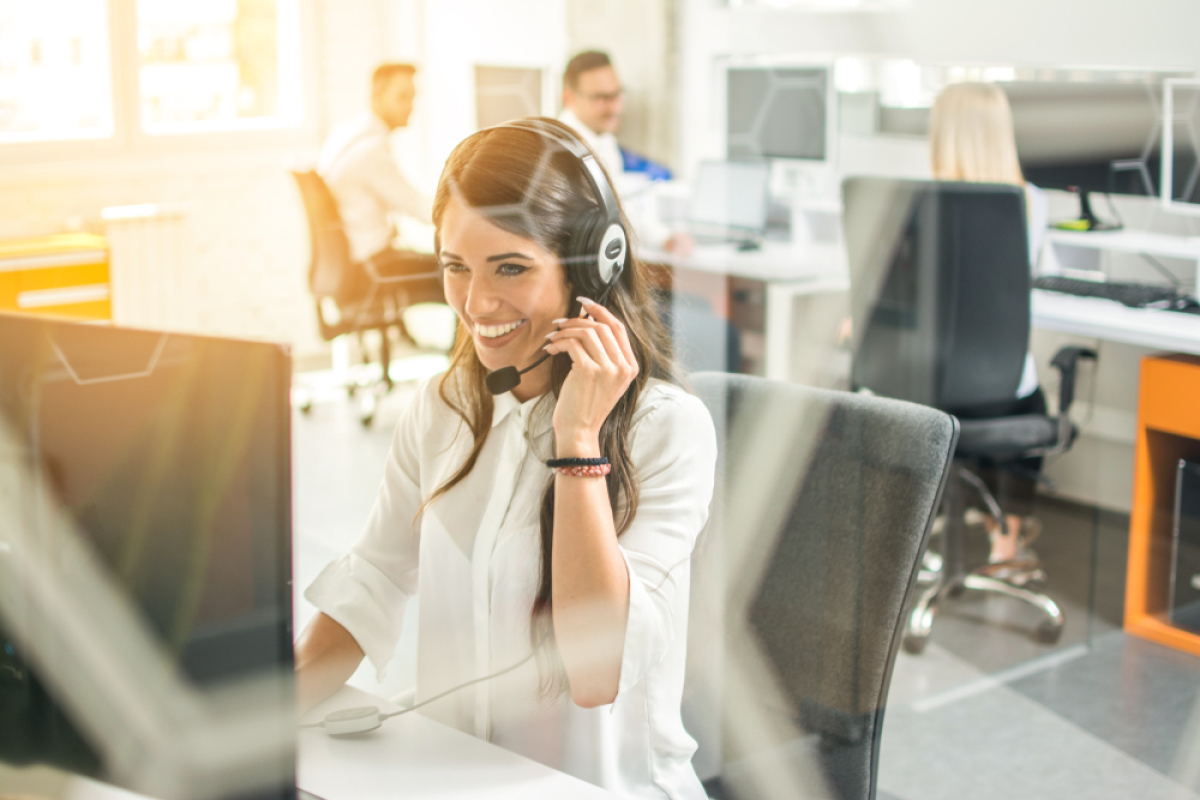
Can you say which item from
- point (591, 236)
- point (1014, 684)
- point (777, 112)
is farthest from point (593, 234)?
point (777, 112)

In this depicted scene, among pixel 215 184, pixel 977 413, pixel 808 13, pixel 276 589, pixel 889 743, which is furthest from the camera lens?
pixel 808 13

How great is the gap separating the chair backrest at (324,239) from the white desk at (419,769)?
133 centimetres

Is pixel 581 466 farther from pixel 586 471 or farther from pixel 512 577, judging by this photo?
pixel 512 577

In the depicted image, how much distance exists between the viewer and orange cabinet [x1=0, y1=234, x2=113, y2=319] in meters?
1.68

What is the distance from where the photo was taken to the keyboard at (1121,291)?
226cm

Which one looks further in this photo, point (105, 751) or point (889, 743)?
point (889, 743)

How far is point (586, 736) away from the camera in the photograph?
2.81 feet

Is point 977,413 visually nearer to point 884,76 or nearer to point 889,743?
point 889,743

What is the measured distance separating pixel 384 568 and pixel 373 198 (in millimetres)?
1233

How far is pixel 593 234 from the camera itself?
34.3 inches

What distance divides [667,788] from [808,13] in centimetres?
242

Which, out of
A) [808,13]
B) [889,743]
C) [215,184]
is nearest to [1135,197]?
[808,13]

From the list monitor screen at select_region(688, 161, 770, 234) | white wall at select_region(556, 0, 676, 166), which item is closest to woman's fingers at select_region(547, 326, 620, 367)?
white wall at select_region(556, 0, 676, 166)

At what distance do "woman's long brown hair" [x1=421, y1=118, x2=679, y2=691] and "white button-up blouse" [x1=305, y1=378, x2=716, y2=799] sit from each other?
10mm
